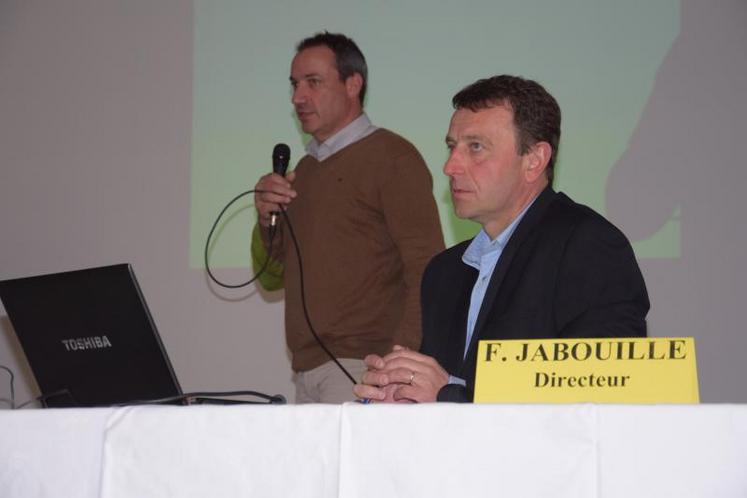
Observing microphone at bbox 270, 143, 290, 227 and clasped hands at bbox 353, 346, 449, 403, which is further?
microphone at bbox 270, 143, 290, 227

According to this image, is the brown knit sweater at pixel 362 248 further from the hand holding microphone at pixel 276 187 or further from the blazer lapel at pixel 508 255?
the blazer lapel at pixel 508 255

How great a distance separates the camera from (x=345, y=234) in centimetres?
304

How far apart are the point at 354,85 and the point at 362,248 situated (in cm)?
60

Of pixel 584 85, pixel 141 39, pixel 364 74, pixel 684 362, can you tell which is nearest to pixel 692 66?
pixel 584 85

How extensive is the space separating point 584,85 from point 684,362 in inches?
98.8

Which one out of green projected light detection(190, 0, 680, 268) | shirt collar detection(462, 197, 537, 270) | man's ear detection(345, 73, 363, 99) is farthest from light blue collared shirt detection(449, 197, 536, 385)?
green projected light detection(190, 0, 680, 268)

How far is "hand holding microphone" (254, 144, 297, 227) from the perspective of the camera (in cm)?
293

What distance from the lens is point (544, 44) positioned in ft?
12.0

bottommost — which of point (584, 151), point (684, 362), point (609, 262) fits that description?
point (684, 362)

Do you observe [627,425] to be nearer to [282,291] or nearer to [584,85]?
[584,85]

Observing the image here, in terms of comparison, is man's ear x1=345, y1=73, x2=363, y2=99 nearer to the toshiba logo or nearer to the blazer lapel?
the blazer lapel

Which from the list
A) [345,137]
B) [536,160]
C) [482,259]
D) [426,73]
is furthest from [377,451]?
[426,73]

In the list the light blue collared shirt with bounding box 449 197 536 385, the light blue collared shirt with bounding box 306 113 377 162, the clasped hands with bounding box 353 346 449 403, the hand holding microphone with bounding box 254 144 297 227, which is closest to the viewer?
the clasped hands with bounding box 353 346 449 403

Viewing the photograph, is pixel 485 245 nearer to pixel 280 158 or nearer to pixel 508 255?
pixel 508 255
